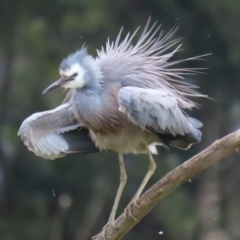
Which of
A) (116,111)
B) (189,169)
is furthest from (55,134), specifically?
(189,169)

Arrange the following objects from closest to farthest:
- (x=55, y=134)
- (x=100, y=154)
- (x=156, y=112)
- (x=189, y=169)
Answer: (x=189, y=169), (x=156, y=112), (x=55, y=134), (x=100, y=154)

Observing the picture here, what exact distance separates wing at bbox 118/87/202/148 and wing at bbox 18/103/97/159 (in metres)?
0.41

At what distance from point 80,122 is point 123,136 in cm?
23

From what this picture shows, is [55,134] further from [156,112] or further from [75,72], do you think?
[156,112]

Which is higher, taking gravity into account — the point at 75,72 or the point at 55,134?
the point at 75,72

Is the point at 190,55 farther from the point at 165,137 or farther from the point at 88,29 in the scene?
the point at 165,137

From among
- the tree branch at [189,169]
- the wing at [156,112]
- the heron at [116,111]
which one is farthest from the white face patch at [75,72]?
the tree branch at [189,169]

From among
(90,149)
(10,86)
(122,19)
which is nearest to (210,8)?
(122,19)

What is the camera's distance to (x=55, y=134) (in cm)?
351

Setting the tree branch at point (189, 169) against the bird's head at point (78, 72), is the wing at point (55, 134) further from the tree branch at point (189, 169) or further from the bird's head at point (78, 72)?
the tree branch at point (189, 169)

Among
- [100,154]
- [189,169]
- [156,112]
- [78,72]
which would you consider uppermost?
[78,72]

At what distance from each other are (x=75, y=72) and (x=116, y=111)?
24cm

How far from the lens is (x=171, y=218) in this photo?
620cm

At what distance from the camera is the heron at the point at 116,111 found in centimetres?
320
